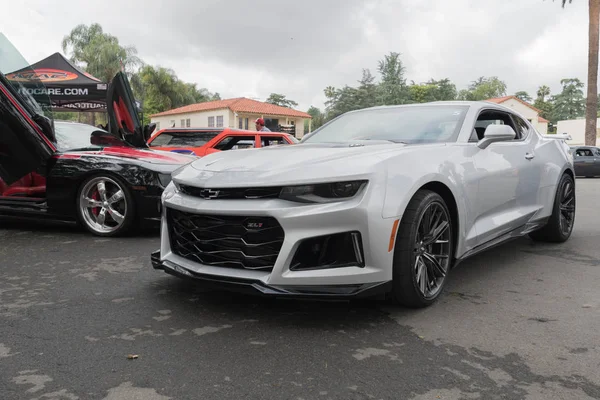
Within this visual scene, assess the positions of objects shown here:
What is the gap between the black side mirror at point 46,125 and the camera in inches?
207

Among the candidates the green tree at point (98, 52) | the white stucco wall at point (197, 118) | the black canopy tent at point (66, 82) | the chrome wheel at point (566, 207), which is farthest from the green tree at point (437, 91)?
the chrome wheel at point (566, 207)

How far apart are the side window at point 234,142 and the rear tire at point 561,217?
17.9 feet

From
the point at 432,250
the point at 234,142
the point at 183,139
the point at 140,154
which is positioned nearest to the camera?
the point at 432,250

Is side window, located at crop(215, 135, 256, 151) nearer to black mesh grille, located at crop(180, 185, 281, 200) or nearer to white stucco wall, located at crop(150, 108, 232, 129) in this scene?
black mesh grille, located at crop(180, 185, 281, 200)

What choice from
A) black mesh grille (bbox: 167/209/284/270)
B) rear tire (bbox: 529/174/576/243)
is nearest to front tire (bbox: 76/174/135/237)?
black mesh grille (bbox: 167/209/284/270)

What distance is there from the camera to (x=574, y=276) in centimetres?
395

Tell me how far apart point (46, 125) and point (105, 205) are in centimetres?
106

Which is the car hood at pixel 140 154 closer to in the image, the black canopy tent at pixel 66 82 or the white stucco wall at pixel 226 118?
the black canopy tent at pixel 66 82

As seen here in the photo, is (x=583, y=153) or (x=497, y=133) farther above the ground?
(x=583, y=153)

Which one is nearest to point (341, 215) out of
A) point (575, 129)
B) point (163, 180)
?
point (163, 180)

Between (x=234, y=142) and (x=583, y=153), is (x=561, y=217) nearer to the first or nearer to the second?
(x=234, y=142)

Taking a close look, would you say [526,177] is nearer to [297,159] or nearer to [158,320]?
[297,159]

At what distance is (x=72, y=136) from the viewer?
6148mm

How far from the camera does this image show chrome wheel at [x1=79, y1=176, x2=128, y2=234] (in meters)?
5.28
